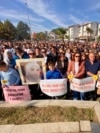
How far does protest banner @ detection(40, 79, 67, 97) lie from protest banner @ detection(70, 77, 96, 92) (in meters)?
0.28

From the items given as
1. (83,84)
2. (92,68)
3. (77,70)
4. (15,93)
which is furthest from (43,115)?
(92,68)

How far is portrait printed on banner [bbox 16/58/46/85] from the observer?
633 cm

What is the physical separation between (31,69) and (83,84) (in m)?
1.59

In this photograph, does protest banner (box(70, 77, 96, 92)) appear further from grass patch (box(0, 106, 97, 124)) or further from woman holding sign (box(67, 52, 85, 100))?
grass patch (box(0, 106, 97, 124))

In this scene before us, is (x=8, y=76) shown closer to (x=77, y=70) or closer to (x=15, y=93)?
(x=15, y=93)

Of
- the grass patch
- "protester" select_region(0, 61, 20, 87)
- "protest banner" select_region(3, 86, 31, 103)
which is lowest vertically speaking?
the grass patch

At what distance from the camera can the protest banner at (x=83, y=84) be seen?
241 inches

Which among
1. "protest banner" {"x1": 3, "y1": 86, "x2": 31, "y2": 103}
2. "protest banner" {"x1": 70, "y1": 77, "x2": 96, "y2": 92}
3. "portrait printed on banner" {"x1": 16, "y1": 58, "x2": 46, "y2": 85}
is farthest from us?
"portrait printed on banner" {"x1": 16, "y1": 58, "x2": 46, "y2": 85}

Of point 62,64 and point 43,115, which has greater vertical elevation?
point 62,64

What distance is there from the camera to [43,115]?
5062 mm

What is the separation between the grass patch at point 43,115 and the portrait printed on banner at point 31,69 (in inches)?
48.6

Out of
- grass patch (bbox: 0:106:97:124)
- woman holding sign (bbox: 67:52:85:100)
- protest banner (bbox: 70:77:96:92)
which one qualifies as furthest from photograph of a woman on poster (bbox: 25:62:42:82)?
grass patch (bbox: 0:106:97:124)

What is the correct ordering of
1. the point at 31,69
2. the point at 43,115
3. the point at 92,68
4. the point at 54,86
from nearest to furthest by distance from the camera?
the point at 43,115
the point at 54,86
the point at 31,69
the point at 92,68

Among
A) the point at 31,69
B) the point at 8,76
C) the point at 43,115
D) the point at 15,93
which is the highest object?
the point at 31,69
